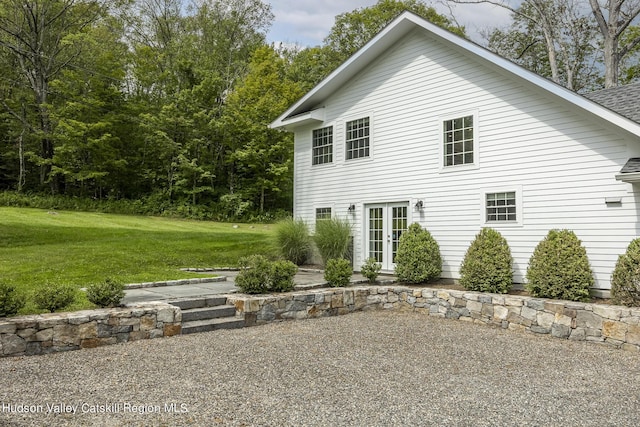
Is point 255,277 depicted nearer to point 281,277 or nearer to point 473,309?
point 281,277

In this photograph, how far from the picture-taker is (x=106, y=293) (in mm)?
5707

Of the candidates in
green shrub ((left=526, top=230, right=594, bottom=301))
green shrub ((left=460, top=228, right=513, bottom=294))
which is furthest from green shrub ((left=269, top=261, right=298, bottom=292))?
green shrub ((left=526, top=230, right=594, bottom=301))

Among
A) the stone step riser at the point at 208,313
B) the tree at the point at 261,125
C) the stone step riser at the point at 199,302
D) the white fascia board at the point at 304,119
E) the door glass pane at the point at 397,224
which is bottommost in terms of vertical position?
the stone step riser at the point at 208,313

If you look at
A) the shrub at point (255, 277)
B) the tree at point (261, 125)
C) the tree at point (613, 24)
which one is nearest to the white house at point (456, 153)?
the shrub at point (255, 277)

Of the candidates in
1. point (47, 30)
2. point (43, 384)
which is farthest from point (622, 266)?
point (47, 30)

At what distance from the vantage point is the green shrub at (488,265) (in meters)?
7.68

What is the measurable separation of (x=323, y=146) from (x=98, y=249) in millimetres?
6325

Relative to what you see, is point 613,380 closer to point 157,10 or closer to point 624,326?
point 624,326

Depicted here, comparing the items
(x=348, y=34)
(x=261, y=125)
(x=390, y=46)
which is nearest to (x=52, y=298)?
(x=390, y=46)

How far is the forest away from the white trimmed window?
11928 mm

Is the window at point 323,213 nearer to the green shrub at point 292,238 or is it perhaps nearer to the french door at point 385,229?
the green shrub at point 292,238

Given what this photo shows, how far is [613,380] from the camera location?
459 centimetres

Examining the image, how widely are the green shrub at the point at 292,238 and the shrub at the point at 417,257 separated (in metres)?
3.01

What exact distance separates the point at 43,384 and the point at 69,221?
46.2ft
